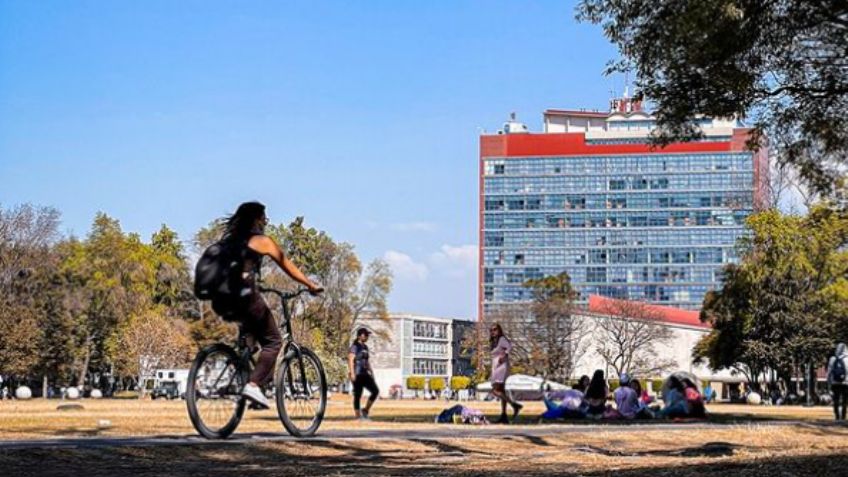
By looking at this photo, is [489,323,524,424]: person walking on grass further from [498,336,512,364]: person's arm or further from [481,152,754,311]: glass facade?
[481,152,754,311]: glass facade

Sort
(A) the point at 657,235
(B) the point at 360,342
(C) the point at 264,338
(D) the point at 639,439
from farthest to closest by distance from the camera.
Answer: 1. (A) the point at 657,235
2. (B) the point at 360,342
3. (D) the point at 639,439
4. (C) the point at 264,338

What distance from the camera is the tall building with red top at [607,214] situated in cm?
18538

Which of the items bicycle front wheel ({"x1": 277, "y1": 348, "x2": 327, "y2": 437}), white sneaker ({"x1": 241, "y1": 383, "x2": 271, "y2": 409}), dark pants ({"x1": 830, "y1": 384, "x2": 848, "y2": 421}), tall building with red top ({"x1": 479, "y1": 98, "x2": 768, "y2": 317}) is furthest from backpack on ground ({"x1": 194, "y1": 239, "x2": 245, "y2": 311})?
tall building with red top ({"x1": 479, "y1": 98, "x2": 768, "y2": 317})

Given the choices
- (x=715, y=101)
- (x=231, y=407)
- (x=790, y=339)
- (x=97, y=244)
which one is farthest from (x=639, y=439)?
(x=97, y=244)

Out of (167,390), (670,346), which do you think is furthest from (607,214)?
(167,390)

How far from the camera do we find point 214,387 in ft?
36.4

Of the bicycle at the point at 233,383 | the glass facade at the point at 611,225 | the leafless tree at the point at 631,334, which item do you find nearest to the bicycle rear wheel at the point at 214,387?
the bicycle at the point at 233,383

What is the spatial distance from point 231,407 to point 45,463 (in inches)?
82.7

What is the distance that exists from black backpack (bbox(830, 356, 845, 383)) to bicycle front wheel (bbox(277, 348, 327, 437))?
1616 cm

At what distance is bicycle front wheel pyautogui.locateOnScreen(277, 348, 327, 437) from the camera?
1148 centimetres

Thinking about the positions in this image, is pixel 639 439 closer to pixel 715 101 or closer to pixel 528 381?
pixel 715 101

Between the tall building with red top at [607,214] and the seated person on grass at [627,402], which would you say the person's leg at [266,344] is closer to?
the seated person on grass at [627,402]

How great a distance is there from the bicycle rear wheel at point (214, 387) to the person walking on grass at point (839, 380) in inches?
684

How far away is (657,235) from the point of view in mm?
188250
